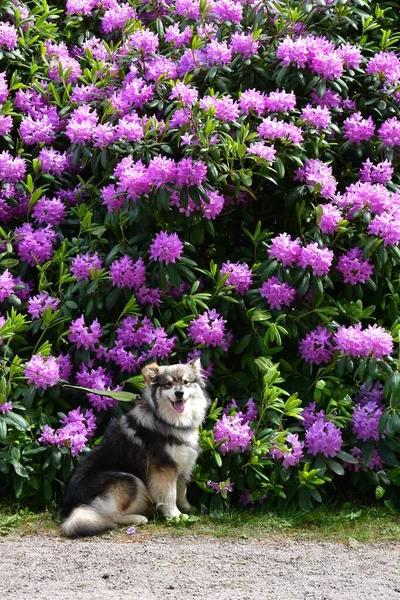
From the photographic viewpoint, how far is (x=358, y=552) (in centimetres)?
571

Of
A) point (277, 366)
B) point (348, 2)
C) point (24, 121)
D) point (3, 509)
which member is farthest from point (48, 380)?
point (348, 2)

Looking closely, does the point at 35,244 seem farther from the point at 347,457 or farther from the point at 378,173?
the point at 347,457

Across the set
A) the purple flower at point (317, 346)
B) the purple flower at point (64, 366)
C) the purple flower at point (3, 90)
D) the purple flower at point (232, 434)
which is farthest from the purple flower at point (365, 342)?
the purple flower at point (3, 90)

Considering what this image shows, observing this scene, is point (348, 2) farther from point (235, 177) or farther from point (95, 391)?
point (95, 391)

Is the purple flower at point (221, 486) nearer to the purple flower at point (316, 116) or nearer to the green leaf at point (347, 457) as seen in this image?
the green leaf at point (347, 457)

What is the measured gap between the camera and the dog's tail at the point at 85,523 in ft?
19.4

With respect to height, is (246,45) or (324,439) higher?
(246,45)

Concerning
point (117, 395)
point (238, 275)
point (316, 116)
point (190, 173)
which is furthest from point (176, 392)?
point (316, 116)

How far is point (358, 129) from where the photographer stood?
7.48 metres

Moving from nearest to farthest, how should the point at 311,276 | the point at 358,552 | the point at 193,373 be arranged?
the point at 358,552
the point at 193,373
the point at 311,276

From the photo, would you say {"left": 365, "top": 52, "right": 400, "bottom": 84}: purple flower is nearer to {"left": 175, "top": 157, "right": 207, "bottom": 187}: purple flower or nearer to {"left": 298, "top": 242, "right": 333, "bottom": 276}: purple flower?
{"left": 298, "top": 242, "right": 333, "bottom": 276}: purple flower

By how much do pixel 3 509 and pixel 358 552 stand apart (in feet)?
7.44

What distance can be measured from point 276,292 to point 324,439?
1.03 metres

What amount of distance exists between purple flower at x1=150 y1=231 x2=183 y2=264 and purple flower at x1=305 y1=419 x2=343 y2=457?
1.45 m
